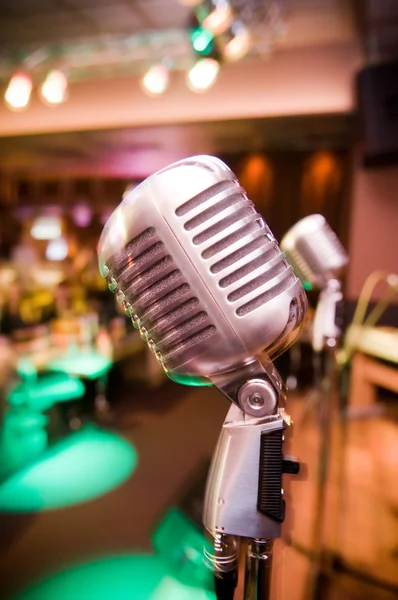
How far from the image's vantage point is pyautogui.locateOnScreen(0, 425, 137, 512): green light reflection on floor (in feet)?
9.32

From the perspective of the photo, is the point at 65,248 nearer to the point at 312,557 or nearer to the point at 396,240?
the point at 396,240

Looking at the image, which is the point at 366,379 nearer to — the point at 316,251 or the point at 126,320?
the point at 126,320

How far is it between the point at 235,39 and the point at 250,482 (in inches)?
149

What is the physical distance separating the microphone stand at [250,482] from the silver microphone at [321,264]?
3.54ft

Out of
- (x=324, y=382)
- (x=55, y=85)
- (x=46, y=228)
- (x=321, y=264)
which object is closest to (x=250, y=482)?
(x=321, y=264)

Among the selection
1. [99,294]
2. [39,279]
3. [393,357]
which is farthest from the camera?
[39,279]

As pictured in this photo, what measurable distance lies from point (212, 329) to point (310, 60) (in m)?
4.56

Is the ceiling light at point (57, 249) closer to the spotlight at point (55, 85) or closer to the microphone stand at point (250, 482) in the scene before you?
the spotlight at point (55, 85)

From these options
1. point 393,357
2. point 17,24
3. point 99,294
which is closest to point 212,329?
point 393,357

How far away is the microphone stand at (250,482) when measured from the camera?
62 centimetres

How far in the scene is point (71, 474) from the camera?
124 inches

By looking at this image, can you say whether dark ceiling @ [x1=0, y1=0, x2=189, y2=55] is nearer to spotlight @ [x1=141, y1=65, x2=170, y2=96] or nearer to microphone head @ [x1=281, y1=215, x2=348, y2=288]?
spotlight @ [x1=141, y1=65, x2=170, y2=96]

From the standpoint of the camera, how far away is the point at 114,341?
4.55m

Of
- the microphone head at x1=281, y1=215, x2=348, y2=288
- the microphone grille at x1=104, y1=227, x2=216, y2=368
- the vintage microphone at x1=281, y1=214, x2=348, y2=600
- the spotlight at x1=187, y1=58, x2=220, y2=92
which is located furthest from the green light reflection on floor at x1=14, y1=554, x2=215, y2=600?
the spotlight at x1=187, y1=58, x2=220, y2=92
